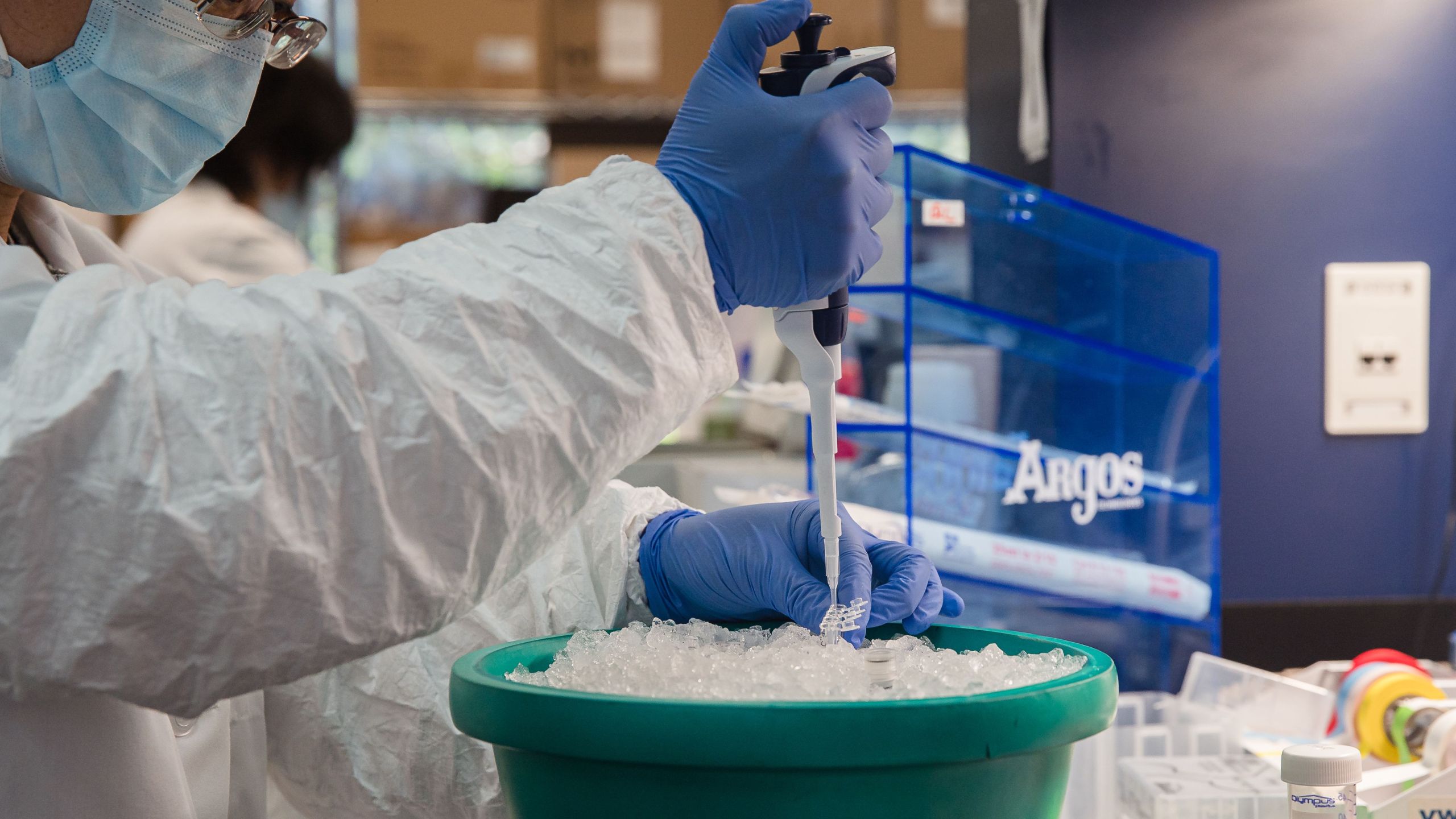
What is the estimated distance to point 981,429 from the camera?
5.23 ft

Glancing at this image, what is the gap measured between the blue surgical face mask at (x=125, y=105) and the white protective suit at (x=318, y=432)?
0.31m

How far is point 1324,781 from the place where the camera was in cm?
89

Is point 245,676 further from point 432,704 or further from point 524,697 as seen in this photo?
point 432,704

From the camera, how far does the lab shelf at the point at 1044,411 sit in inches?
60.3

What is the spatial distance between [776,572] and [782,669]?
0.21 m

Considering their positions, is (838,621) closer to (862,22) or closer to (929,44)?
(862,22)

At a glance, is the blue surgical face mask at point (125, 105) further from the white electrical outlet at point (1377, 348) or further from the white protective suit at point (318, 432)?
the white electrical outlet at point (1377, 348)

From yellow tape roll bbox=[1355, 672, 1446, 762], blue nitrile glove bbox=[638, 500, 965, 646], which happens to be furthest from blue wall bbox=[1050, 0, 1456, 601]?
blue nitrile glove bbox=[638, 500, 965, 646]

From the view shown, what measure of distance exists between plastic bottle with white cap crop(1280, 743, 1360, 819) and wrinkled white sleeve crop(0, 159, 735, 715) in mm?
570

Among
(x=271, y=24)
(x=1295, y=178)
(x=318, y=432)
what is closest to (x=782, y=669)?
(x=318, y=432)

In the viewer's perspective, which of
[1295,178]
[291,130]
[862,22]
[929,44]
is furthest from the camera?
[929,44]

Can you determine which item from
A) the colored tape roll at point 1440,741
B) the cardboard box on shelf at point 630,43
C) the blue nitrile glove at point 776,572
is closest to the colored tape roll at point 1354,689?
the colored tape roll at point 1440,741

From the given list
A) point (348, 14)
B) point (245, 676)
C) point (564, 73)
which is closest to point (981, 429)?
point (245, 676)

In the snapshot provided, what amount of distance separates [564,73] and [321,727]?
3.36 m
